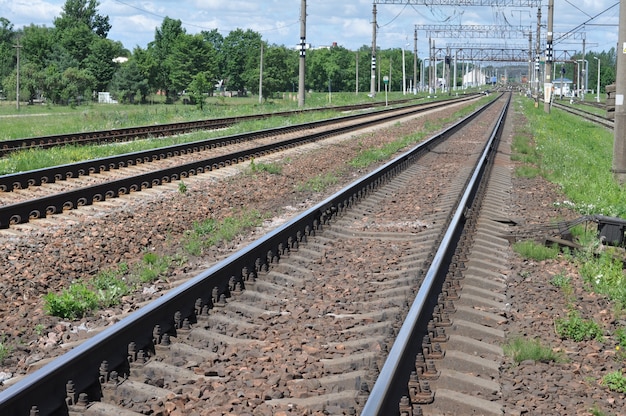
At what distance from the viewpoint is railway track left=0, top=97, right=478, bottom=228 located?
11504 millimetres

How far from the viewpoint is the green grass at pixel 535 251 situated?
9688 millimetres

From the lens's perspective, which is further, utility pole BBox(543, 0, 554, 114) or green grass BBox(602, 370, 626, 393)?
utility pole BBox(543, 0, 554, 114)

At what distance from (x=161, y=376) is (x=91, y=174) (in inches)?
423

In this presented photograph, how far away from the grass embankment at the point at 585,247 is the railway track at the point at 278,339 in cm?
101

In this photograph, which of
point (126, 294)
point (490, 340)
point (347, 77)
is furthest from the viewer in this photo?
point (347, 77)

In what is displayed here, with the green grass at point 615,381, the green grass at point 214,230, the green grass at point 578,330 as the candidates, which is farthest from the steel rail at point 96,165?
the green grass at point 615,381

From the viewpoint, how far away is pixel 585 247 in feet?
32.4

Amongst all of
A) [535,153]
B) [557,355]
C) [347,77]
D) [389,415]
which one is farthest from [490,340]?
[347,77]

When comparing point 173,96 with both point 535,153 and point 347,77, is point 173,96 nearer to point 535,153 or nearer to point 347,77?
point 347,77

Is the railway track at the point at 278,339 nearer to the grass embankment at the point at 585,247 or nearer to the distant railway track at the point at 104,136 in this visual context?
the grass embankment at the point at 585,247

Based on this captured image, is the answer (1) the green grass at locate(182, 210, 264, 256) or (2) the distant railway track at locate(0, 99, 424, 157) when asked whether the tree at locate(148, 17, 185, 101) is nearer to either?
(2) the distant railway track at locate(0, 99, 424, 157)

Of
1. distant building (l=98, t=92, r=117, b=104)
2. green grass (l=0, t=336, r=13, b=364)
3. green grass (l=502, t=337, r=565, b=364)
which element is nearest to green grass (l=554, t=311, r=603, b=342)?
green grass (l=502, t=337, r=565, b=364)

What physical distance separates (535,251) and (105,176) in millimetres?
8552

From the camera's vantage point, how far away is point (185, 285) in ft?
22.4
